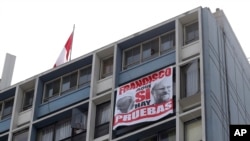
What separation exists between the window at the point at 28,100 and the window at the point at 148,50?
7.45m

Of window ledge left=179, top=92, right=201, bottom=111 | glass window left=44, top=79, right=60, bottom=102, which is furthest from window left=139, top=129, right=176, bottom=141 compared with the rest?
glass window left=44, top=79, right=60, bottom=102

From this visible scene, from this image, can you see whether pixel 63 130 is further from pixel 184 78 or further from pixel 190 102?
pixel 190 102

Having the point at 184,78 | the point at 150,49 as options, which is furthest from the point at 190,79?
the point at 150,49

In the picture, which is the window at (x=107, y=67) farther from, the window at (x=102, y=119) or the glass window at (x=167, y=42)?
the glass window at (x=167, y=42)

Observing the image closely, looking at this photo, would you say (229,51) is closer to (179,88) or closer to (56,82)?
(179,88)

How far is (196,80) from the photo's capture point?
32656 mm

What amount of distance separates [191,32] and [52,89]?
1035 centimetres

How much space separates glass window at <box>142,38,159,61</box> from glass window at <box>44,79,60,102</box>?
21.7 ft

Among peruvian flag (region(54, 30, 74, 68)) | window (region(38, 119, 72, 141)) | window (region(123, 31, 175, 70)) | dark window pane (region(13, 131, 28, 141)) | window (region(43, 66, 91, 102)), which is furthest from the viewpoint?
peruvian flag (region(54, 30, 74, 68))

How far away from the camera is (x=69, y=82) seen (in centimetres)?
3950

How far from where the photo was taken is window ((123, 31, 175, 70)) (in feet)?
118

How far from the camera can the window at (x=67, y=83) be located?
3877 centimetres

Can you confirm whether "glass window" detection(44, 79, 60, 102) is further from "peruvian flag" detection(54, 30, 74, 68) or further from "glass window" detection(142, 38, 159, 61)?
"glass window" detection(142, 38, 159, 61)

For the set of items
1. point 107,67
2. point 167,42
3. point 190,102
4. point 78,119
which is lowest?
point 190,102
